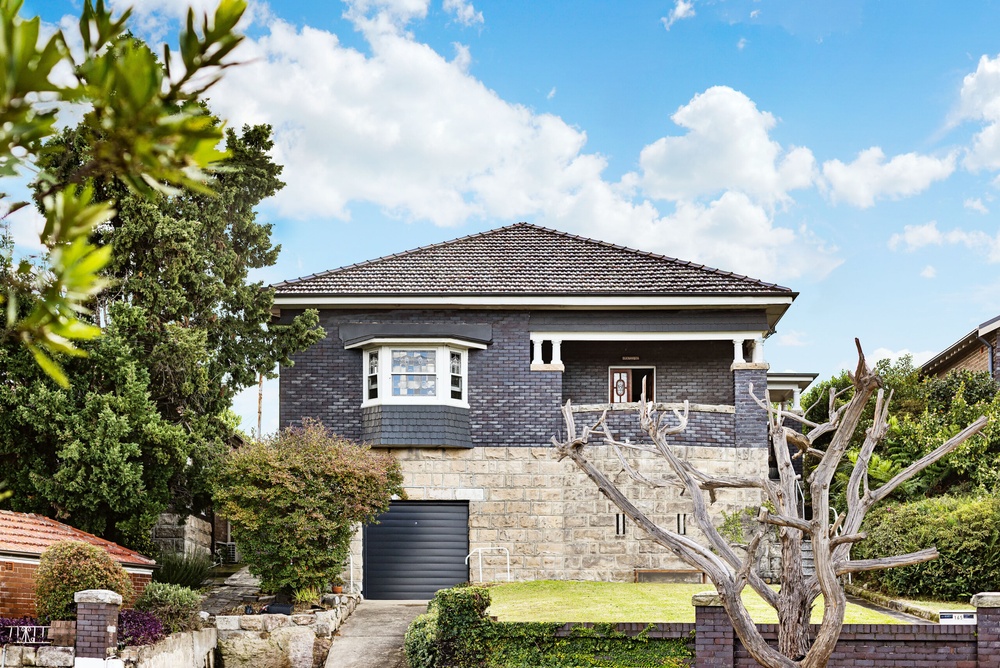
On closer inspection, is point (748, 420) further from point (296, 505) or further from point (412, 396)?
point (296, 505)

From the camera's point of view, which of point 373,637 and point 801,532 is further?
point 373,637

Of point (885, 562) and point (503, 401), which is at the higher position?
point (503, 401)

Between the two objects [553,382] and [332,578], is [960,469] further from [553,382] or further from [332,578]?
[332,578]

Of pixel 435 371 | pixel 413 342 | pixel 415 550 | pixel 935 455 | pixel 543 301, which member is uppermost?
pixel 543 301

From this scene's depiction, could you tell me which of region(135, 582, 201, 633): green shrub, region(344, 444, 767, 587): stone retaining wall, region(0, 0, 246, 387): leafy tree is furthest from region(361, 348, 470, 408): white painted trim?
region(0, 0, 246, 387): leafy tree

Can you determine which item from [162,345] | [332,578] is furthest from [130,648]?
[162,345]

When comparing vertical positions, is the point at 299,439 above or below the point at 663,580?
above

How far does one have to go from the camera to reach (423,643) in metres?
14.9

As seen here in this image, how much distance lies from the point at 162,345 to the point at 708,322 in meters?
11.3

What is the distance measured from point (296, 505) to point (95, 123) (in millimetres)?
15781

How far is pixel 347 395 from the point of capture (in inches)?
893

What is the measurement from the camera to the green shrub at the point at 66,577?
14.6m

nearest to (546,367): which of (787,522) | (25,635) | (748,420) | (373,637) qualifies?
(748,420)

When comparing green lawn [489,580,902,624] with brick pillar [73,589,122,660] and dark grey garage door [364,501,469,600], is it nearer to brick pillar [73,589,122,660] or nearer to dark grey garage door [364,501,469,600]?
dark grey garage door [364,501,469,600]
